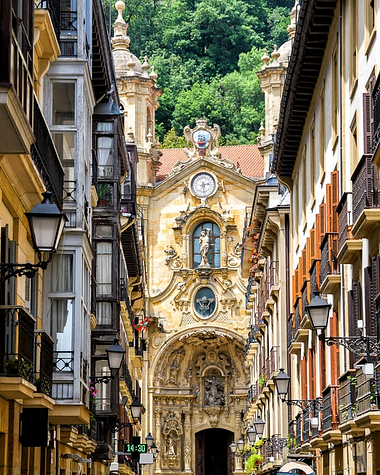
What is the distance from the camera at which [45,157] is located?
62.4 ft

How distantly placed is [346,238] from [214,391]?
59.1 metres

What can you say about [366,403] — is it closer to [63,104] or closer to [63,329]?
[63,329]

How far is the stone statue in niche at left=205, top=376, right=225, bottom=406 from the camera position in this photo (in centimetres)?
7825

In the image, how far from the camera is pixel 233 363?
77.4m

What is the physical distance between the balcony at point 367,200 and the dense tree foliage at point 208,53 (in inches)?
3236

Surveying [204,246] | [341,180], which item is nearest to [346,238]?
[341,180]

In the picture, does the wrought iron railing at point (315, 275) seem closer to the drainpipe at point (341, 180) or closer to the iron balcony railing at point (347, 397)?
the drainpipe at point (341, 180)

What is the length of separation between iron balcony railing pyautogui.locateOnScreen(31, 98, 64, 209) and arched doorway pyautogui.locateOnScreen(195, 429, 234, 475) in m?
60.5

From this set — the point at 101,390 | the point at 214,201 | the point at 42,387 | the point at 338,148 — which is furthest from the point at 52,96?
the point at 214,201

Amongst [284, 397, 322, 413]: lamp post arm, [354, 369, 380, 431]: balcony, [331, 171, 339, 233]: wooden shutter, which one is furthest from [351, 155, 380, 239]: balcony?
[284, 397, 322, 413]: lamp post arm

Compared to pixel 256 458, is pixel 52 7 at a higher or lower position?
higher

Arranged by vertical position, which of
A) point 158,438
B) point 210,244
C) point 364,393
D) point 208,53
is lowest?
point 364,393

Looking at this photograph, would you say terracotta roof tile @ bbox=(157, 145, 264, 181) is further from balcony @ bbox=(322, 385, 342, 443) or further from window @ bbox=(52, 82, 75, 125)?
balcony @ bbox=(322, 385, 342, 443)

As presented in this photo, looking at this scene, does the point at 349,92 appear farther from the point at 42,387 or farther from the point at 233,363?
the point at 233,363
